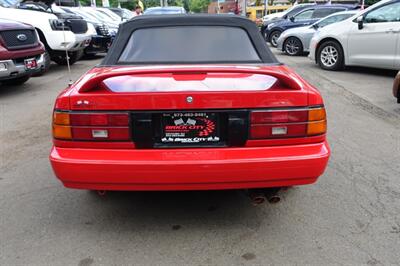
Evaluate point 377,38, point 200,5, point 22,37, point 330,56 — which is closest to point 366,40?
point 377,38

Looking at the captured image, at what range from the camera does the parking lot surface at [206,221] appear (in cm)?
272

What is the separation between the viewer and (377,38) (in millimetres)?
8797

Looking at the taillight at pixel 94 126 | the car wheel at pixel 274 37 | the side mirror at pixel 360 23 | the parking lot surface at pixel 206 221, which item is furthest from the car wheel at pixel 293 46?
the taillight at pixel 94 126

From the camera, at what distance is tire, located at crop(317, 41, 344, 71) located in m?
9.94

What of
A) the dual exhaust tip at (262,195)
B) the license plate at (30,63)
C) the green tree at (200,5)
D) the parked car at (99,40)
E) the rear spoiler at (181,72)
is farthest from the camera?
the green tree at (200,5)

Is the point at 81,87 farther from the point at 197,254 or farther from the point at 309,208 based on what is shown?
the point at 309,208

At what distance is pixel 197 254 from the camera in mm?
2736

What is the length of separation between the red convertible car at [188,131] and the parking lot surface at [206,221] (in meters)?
0.43

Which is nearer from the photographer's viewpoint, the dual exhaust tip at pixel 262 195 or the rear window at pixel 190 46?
the dual exhaust tip at pixel 262 195

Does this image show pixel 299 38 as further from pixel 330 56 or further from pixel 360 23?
pixel 360 23

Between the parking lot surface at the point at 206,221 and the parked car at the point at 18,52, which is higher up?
the parked car at the point at 18,52

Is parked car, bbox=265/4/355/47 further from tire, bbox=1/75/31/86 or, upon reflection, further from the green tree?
the green tree

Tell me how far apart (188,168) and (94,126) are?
68cm

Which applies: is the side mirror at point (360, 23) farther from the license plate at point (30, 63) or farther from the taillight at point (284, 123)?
the taillight at point (284, 123)
